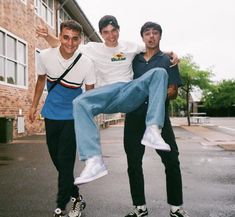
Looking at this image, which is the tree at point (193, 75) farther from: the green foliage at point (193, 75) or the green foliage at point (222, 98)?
the green foliage at point (222, 98)

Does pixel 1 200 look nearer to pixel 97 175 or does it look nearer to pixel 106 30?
pixel 97 175

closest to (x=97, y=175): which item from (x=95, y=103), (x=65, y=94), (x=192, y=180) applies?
(x=95, y=103)

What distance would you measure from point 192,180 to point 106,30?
11.1 feet

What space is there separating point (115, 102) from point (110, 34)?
731mm

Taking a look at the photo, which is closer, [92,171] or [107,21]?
[92,171]

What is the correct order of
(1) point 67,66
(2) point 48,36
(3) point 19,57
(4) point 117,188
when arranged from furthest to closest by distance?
(3) point 19,57 < (4) point 117,188 < (2) point 48,36 < (1) point 67,66

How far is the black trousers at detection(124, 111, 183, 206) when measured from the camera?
3791 mm

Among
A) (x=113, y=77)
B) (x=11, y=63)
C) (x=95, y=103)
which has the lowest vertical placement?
(x=95, y=103)

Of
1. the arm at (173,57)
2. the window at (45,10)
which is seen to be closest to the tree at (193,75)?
the window at (45,10)

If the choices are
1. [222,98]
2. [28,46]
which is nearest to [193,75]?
[28,46]

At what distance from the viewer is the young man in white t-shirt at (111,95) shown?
3.51m

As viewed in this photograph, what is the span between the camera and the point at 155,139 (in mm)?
3434

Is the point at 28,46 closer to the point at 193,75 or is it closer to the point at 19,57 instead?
the point at 19,57

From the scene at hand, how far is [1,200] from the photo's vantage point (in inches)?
192
